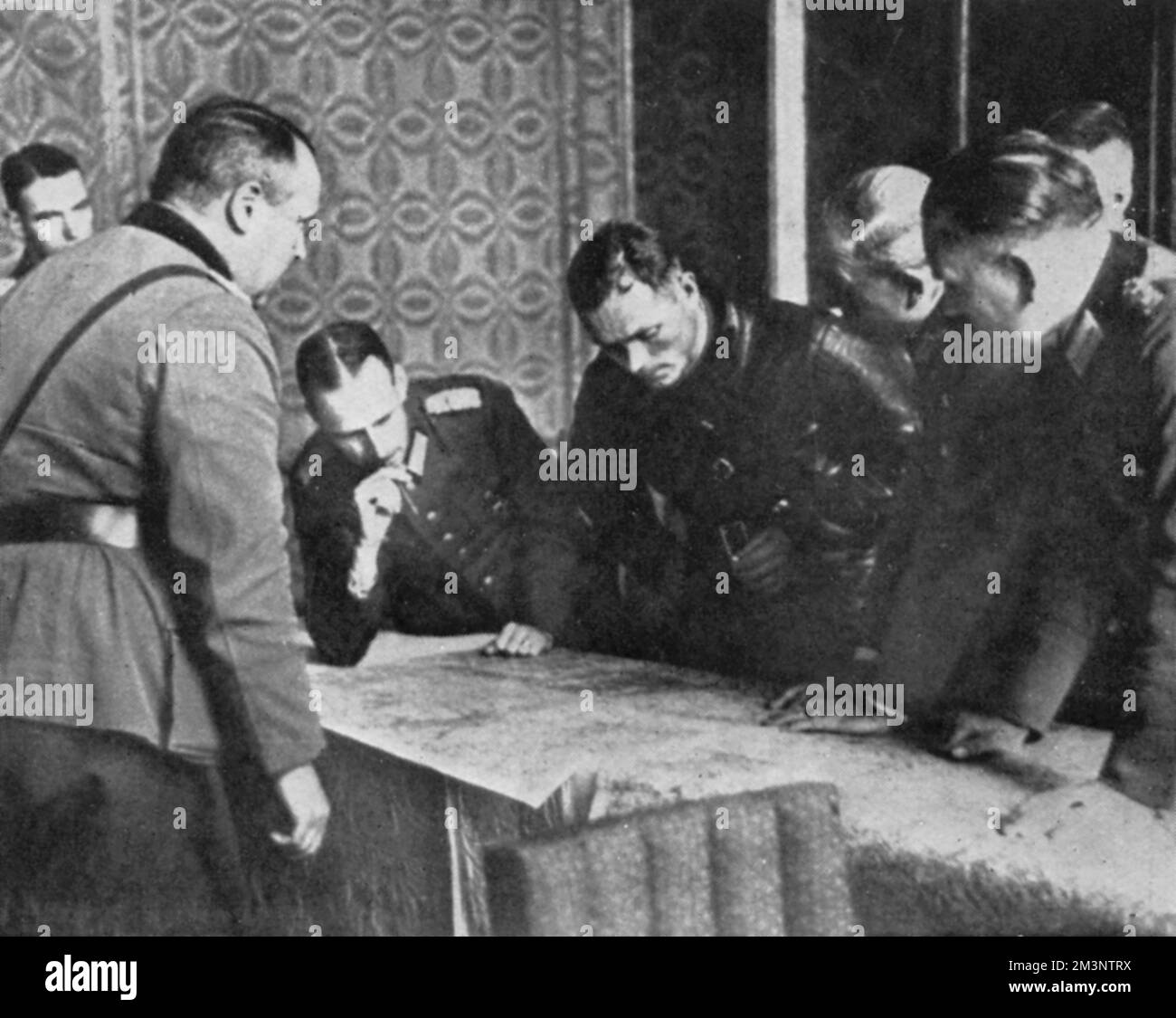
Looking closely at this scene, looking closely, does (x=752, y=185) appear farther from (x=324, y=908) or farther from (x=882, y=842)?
(x=324, y=908)

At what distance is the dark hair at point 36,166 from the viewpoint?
3.96m

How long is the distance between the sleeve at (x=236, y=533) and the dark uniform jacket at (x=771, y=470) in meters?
0.86

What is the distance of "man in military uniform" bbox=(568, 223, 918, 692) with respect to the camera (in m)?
3.98

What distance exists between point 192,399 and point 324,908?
1.32 metres

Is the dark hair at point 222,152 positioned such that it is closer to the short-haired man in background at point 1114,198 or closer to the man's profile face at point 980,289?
the man's profile face at point 980,289

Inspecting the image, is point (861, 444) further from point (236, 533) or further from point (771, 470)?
point (236, 533)

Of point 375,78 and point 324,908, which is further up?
point 375,78

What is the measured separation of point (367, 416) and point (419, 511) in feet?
0.91

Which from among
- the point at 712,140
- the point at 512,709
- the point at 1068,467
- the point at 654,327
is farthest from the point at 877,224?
the point at 512,709

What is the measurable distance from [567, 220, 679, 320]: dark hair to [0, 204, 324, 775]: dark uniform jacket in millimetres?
808

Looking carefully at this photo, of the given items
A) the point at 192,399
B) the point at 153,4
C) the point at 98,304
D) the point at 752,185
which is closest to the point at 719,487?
the point at 752,185

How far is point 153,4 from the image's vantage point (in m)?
3.97

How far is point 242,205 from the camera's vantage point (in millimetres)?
3922
